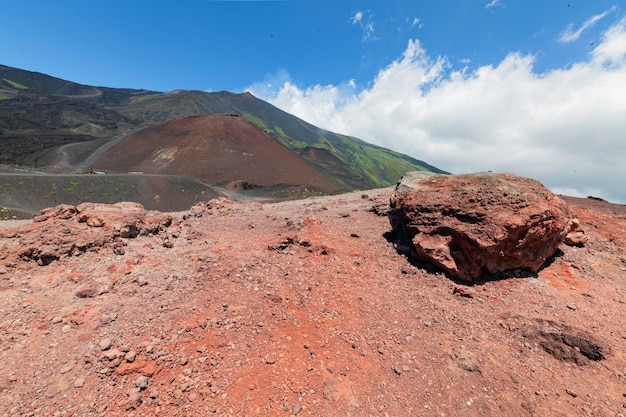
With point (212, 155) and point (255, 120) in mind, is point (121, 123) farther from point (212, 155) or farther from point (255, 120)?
point (212, 155)

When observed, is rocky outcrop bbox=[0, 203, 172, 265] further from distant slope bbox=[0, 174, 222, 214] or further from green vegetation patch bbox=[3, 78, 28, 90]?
green vegetation patch bbox=[3, 78, 28, 90]

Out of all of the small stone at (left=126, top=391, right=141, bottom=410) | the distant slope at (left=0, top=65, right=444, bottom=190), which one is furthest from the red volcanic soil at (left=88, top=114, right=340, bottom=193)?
the small stone at (left=126, top=391, right=141, bottom=410)

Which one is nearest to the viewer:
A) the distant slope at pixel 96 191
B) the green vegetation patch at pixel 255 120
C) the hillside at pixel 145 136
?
the distant slope at pixel 96 191

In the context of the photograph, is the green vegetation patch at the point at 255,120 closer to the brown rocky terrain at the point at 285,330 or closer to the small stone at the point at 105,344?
the brown rocky terrain at the point at 285,330

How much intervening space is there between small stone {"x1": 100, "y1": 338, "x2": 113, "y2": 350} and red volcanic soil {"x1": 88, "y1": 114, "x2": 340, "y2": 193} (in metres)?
33.2

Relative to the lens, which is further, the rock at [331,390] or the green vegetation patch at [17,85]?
the green vegetation patch at [17,85]

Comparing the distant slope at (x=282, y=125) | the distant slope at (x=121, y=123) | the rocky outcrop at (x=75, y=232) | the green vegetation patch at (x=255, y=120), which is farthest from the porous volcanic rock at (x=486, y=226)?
the green vegetation patch at (x=255, y=120)

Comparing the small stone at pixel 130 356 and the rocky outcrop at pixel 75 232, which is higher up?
the rocky outcrop at pixel 75 232

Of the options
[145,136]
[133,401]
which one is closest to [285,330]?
[133,401]

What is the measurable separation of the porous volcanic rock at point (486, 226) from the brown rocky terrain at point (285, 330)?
43cm

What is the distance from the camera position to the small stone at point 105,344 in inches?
179

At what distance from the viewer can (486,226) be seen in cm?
704

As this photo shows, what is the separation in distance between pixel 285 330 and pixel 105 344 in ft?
8.94

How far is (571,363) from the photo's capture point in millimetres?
5020
